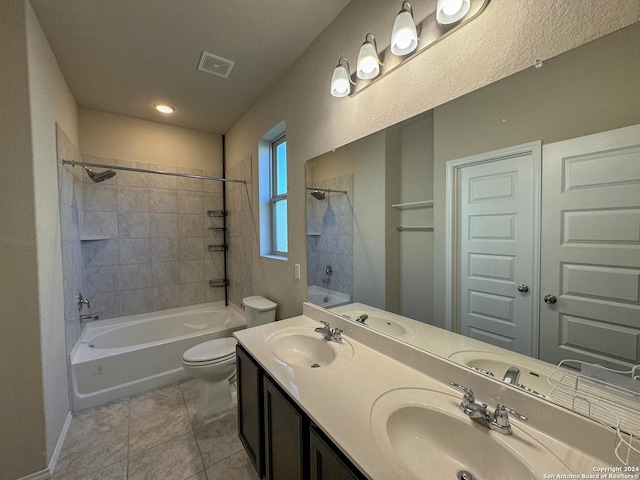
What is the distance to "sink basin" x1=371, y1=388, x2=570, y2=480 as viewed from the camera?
65 cm

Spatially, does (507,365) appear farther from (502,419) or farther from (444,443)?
(444,443)

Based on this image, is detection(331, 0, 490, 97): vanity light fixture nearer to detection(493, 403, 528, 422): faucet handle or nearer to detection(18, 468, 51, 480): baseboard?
detection(493, 403, 528, 422): faucet handle

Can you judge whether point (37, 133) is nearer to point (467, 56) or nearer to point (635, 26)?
point (467, 56)

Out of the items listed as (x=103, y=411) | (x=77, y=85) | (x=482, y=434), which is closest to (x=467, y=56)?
(x=482, y=434)

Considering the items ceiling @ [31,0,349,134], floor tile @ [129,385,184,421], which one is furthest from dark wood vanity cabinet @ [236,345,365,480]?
ceiling @ [31,0,349,134]

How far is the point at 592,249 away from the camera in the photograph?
0.70 meters

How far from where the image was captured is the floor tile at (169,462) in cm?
146

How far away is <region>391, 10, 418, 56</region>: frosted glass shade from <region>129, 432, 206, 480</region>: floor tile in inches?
95.4

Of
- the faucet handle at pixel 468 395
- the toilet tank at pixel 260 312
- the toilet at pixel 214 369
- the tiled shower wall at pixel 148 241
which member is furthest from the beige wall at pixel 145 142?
the faucet handle at pixel 468 395

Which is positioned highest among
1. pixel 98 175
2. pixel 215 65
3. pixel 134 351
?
pixel 215 65

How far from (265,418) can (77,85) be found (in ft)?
9.86

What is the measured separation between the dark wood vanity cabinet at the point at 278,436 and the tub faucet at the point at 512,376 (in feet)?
1.78

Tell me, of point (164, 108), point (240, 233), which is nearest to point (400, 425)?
point (240, 233)

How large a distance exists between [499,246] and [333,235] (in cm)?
92
